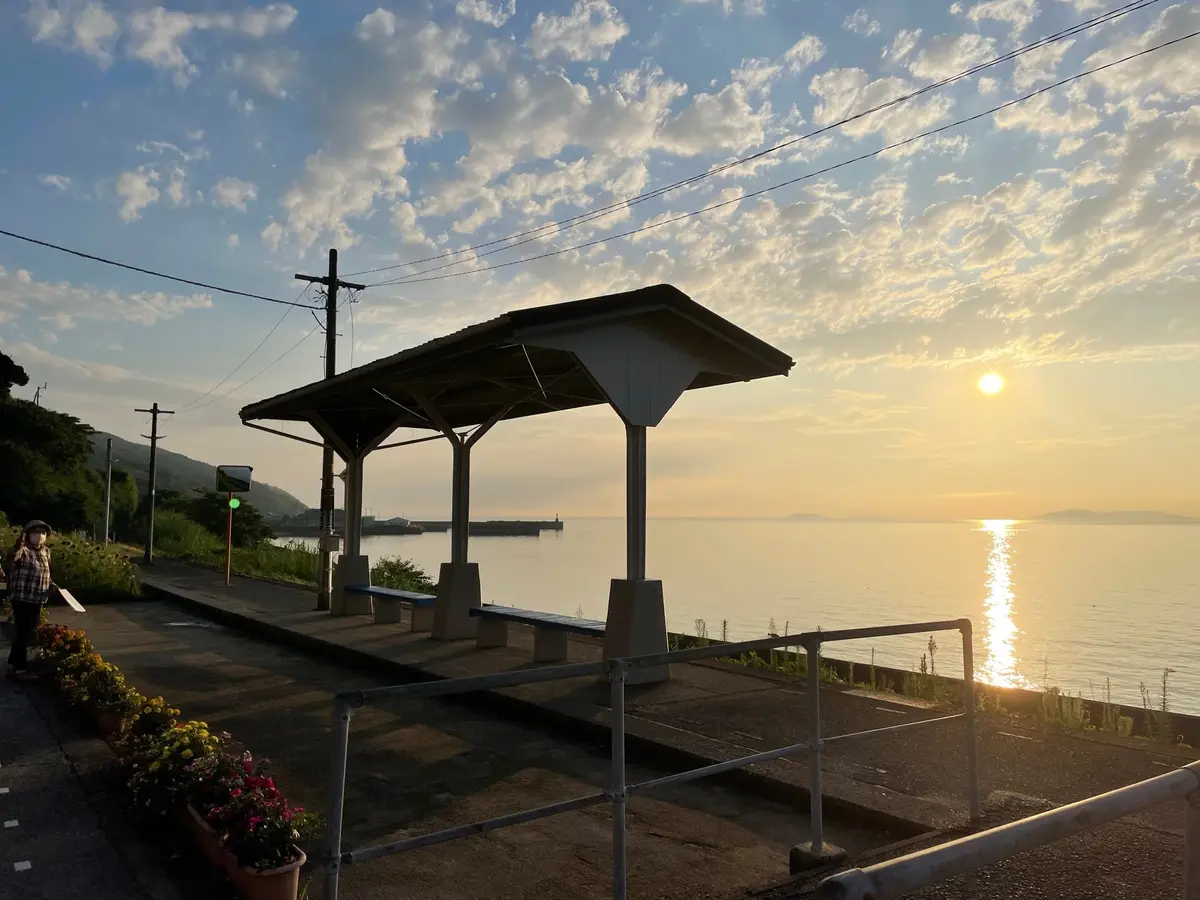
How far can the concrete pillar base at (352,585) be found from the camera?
14.8 metres

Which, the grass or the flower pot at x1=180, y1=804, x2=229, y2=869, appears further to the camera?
the grass

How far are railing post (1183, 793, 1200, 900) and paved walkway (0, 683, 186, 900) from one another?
156 inches

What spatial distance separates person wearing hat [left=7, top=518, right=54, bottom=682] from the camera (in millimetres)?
9156

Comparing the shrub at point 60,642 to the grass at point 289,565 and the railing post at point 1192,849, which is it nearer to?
the railing post at point 1192,849

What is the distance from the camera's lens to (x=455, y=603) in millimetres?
12008

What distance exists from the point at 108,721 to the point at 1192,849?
23.1 feet

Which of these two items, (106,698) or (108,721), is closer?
(108,721)

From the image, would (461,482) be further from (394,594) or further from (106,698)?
(106,698)

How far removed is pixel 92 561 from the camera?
773 inches

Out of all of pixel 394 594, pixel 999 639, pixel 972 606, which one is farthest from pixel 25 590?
pixel 972 606

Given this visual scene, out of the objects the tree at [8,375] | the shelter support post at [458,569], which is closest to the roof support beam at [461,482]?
the shelter support post at [458,569]

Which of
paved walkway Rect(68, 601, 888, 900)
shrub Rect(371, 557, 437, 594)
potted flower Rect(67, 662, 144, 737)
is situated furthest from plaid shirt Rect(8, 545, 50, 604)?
shrub Rect(371, 557, 437, 594)

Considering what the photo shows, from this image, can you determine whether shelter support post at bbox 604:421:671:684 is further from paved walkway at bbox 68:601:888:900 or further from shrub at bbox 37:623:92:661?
shrub at bbox 37:623:92:661

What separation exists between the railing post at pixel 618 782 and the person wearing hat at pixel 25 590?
26.4 ft
